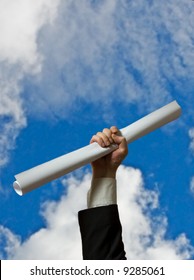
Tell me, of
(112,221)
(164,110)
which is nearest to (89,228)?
(112,221)

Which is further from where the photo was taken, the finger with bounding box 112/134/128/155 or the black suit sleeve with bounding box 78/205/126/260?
the finger with bounding box 112/134/128/155

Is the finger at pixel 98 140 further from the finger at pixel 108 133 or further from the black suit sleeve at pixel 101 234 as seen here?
the black suit sleeve at pixel 101 234

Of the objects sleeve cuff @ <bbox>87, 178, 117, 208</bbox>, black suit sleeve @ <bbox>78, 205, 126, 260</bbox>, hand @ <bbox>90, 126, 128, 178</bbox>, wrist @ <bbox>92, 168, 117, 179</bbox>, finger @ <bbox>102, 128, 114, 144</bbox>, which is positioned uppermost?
finger @ <bbox>102, 128, 114, 144</bbox>

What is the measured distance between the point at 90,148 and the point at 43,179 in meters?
0.12

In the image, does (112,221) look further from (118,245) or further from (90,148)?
(90,148)

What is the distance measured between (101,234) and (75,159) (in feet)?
0.53

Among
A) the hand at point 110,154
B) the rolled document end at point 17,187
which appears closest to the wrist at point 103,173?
the hand at point 110,154

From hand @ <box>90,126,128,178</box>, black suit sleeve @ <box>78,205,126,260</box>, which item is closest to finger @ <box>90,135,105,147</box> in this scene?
hand @ <box>90,126,128,178</box>

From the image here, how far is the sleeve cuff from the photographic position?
0.95 meters

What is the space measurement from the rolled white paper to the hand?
12mm

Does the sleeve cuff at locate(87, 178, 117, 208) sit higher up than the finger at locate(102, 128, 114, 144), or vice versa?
the finger at locate(102, 128, 114, 144)

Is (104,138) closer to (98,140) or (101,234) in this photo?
(98,140)

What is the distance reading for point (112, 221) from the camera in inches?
35.7

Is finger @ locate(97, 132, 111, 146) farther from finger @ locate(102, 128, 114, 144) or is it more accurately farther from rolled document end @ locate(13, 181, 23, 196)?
rolled document end @ locate(13, 181, 23, 196)
